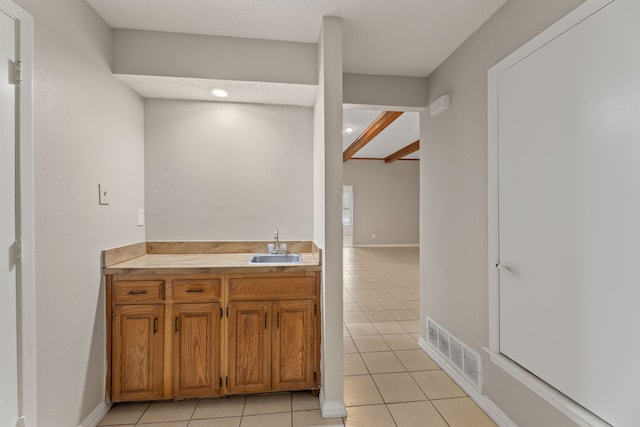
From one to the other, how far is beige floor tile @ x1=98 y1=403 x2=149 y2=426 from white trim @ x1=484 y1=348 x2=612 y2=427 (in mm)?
2268

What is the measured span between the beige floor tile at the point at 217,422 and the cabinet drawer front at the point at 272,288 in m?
0.73

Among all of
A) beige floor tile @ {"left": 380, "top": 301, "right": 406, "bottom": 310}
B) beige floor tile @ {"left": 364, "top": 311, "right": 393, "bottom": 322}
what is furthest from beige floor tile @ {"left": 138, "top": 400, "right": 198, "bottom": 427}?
beige floor tile @ {"left": 380, "top": 301, "right": 406, "bottom": 310}

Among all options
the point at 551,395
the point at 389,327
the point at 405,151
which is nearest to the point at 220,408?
the point at 551,395

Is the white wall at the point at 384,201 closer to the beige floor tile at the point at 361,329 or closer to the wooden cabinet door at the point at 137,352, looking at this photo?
the beige floor tile at the point at 361,329

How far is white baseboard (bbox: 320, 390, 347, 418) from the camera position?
190 cm

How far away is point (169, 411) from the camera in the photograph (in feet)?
6.40

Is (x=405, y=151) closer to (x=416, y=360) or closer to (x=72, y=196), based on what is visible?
(x=416, y=360)

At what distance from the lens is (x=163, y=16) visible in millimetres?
1953

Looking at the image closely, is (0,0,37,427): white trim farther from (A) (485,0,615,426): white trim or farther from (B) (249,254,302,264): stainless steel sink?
(A) (485,0,615,426): white trim

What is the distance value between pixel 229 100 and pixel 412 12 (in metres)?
1.55

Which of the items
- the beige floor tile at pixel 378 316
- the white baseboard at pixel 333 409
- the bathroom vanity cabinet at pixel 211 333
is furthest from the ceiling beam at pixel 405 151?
the white baseboard at pixel 333 409

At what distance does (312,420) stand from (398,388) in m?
0.73

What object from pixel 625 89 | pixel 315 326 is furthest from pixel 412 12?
pixel 315 326

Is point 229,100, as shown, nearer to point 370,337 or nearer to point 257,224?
point 257,224
